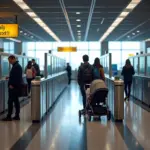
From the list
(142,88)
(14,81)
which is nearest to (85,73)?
(14,81)

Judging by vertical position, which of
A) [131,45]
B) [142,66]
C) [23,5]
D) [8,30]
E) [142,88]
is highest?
[23,5]

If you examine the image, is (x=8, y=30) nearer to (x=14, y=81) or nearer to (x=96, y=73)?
(x=14, y=81)

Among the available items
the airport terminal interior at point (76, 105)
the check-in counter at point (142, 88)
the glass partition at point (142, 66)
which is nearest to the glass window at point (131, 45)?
the airport terminal interior at point (76, 105)

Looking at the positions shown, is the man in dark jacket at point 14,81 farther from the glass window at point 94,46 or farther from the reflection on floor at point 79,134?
the glass window at point 94,46

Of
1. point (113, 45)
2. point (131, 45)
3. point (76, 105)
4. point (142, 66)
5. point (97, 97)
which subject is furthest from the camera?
point (131, 45)

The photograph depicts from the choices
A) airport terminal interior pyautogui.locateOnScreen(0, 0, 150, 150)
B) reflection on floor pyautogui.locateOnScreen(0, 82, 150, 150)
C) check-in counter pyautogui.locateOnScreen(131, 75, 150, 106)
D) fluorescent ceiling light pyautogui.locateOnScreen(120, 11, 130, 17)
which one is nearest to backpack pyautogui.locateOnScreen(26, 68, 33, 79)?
airport terminal interior pyautogui.locateOnScreen(0, 0, 150, 150)

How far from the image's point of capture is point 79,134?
6.57 meters

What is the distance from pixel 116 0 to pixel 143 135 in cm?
642

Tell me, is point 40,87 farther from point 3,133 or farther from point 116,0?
point 116,0

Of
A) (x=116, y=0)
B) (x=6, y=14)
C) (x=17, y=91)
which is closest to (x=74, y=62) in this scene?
(x=6, y=14)

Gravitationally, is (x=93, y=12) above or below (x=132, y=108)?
above

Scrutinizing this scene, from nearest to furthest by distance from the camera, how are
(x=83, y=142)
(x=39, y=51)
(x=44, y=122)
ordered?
(x=83, y=142) < (x=44, y=122) < (x=39, y=51)

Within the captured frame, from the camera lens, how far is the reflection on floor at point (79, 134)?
5.64 metres

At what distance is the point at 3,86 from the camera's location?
9.84 m
